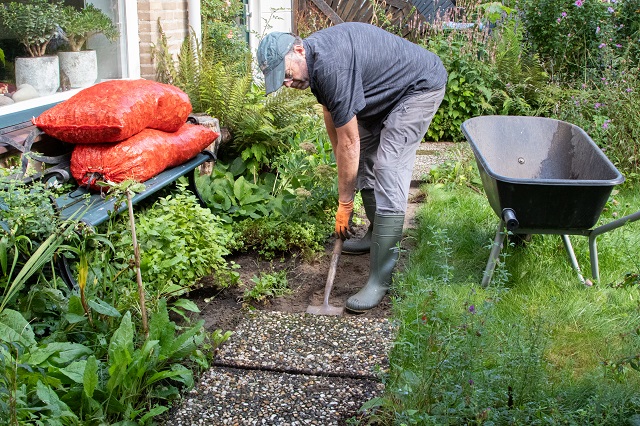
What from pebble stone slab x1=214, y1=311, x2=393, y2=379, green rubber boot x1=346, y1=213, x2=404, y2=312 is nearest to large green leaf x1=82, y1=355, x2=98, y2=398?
pebble stone slab x1=214, y1=311, x2=393, y2=379

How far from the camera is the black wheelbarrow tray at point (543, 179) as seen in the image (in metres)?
3.96

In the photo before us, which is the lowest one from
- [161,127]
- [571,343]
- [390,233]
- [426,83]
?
[571,343]

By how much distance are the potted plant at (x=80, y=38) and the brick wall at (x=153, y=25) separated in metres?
0.47

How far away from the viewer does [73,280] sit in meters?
3.88

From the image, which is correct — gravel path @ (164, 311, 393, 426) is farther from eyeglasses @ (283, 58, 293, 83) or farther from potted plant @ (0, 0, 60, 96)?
potted plant @ (0, 0, 60, 96)

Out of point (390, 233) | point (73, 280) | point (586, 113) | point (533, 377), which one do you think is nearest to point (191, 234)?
point (73, 280)

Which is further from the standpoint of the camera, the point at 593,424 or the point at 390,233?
the point at 390,233

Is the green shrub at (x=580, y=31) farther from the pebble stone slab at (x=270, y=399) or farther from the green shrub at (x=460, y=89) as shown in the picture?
the pebble stone slab at (x=270, y=399)

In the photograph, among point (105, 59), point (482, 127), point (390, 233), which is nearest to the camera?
point (390, 233)

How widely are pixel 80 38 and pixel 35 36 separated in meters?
0.55

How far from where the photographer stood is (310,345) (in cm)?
379

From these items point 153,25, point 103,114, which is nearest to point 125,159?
point 103,114

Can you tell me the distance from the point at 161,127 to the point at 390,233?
1.75 meters

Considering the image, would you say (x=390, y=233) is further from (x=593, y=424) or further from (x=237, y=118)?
(x=237, y=118)
